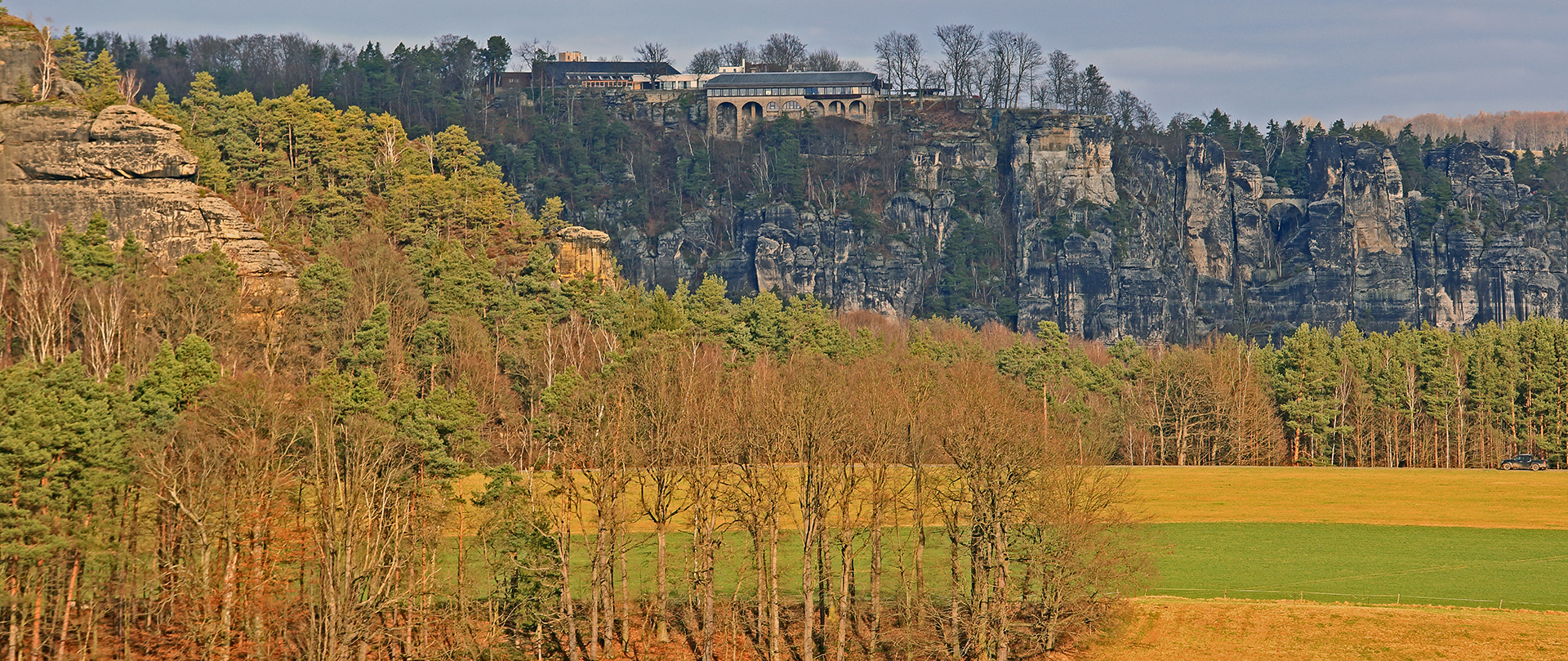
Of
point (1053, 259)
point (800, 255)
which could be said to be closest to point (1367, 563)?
point (1053, 259)

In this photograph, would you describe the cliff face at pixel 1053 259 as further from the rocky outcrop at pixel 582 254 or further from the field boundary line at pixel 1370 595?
the field boundary line at pixel 1370 595

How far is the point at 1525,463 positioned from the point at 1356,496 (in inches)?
1106

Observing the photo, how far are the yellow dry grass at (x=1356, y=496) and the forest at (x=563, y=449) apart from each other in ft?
24.4

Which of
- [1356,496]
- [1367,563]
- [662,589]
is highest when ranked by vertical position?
[662,589]

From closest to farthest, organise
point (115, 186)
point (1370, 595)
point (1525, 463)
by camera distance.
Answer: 1. point (1370, 595)
2. point (115, 186)
3. point (1525, 463)

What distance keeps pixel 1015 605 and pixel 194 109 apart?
99353 mm

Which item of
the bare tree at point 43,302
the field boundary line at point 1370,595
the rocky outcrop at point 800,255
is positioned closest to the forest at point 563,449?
the bare tree at point 43,302

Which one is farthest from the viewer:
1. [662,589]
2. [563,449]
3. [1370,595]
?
[563,449]

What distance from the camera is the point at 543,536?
2004 inches

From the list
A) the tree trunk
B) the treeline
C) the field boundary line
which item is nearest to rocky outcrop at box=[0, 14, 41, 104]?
the treeline

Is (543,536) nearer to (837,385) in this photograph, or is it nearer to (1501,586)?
(837,385)

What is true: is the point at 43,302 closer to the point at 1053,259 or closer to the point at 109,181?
the point at 109,181

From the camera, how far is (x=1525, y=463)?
329 ft

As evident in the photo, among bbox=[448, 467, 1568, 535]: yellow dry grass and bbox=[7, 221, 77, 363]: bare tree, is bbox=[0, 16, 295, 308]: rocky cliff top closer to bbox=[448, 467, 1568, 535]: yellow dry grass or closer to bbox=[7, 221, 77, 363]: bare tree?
bbox=[7, 221, 77, 363]: bare tree
